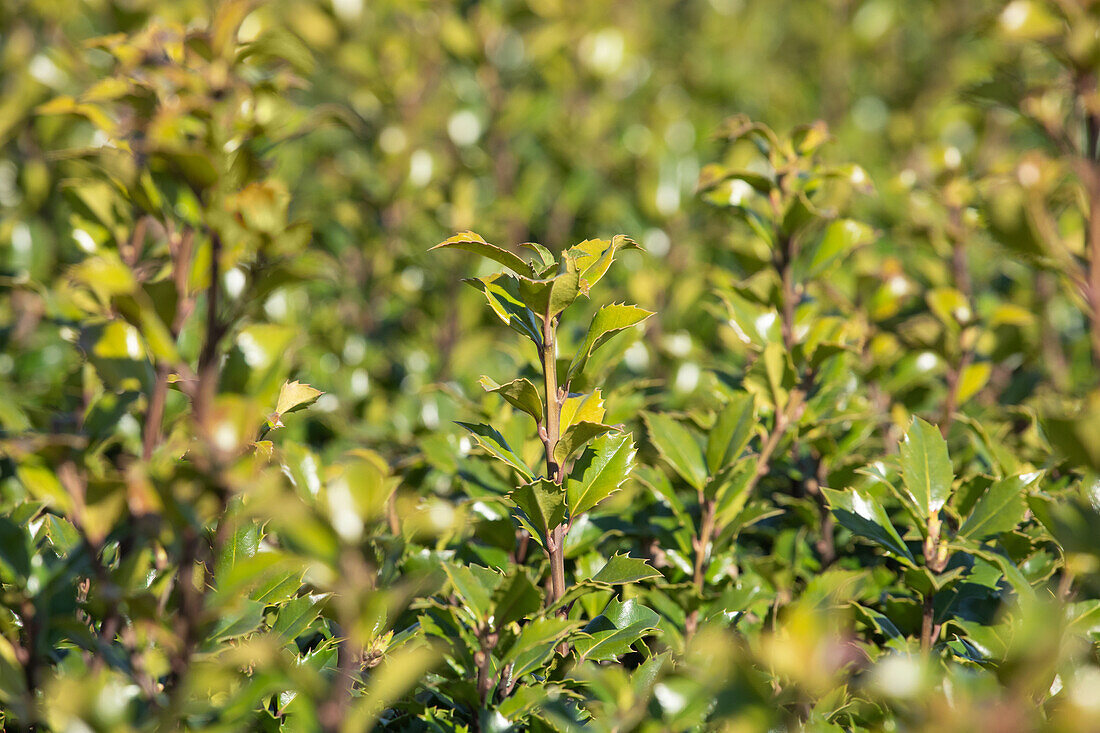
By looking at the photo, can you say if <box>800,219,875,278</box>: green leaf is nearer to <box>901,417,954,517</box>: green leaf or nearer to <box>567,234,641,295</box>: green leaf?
<box>901,417,954,517</box>: green leaf

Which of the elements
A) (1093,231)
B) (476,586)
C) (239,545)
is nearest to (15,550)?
(239,545)

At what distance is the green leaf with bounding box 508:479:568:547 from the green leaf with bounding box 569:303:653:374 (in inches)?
6.5

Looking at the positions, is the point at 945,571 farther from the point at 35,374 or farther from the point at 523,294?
the point at 35,374

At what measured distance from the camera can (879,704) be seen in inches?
40.3

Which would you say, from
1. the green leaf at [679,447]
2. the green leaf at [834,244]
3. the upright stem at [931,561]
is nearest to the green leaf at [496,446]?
the green leaf at [679,447]

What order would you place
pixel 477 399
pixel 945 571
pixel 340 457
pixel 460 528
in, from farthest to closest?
pixel 477 399 < pixel 340 457 < pixel 460 528 < pixel 945 571

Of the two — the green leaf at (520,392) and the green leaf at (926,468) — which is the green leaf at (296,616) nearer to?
the green leaf at (520,392)

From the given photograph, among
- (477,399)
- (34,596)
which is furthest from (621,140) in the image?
(34,596)

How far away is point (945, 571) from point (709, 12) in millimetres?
3980

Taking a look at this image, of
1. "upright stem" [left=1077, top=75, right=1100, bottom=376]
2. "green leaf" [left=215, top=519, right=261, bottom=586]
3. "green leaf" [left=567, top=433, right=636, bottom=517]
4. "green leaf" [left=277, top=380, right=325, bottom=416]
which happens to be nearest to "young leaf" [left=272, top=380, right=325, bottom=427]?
"green leaf" [left=277, top=380, right=325, bottom=416]

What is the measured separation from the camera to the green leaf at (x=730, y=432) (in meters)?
1.28

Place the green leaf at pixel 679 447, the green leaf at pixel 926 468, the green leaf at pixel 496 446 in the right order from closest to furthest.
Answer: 1. the green leaf at pixel 496 446
2. the green leaf at pixel 926 468
3. the green leaf at pixel 679 447

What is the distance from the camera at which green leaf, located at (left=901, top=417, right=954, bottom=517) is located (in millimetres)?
1183

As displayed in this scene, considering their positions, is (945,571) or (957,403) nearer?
(945,571)
